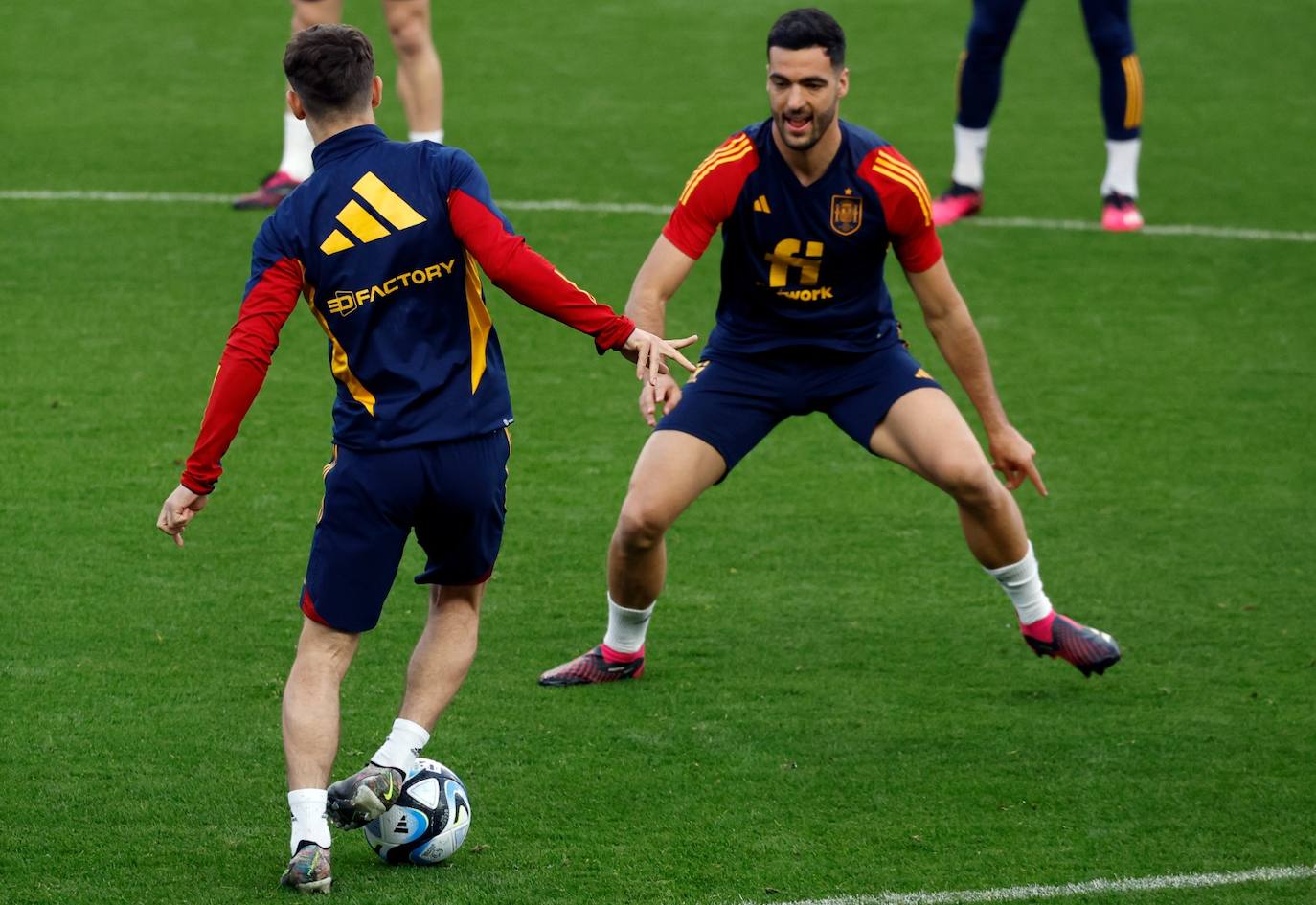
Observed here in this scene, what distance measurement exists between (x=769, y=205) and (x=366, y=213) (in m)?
1.64

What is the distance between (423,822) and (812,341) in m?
1.95

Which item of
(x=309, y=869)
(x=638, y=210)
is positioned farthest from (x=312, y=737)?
(x=638, y=210)

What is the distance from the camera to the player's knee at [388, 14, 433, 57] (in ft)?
30.4

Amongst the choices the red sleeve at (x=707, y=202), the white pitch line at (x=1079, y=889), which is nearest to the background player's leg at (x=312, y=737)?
the white pitch line at (x=1079, y=889)

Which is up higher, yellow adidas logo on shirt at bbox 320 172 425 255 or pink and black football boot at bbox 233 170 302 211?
yellow adidas logo on shirt at bbox 320 172 425 255

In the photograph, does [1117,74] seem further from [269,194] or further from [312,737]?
[312,737]

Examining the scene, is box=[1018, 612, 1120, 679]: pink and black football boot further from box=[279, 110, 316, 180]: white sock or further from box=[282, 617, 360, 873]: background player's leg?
box=[279, 110, 316, 180]: white sock

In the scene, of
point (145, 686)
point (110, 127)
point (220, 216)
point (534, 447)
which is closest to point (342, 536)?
point (145, 686)

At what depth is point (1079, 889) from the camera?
14.3 feet

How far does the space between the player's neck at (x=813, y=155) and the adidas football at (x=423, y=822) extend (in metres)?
2.04

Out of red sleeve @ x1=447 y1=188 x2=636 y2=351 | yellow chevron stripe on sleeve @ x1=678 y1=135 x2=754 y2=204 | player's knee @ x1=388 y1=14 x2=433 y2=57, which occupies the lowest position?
player's knee @ x1=388 y1=14 x2=433 y2=57

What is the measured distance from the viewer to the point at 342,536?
170 inches

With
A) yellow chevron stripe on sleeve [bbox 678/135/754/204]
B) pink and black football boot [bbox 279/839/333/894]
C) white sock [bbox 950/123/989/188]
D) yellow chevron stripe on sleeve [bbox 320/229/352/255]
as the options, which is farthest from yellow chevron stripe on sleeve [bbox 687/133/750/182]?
white sock [bbox 950/123/989/188]

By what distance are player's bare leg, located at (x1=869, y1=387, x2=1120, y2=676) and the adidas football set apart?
5.68 ft
